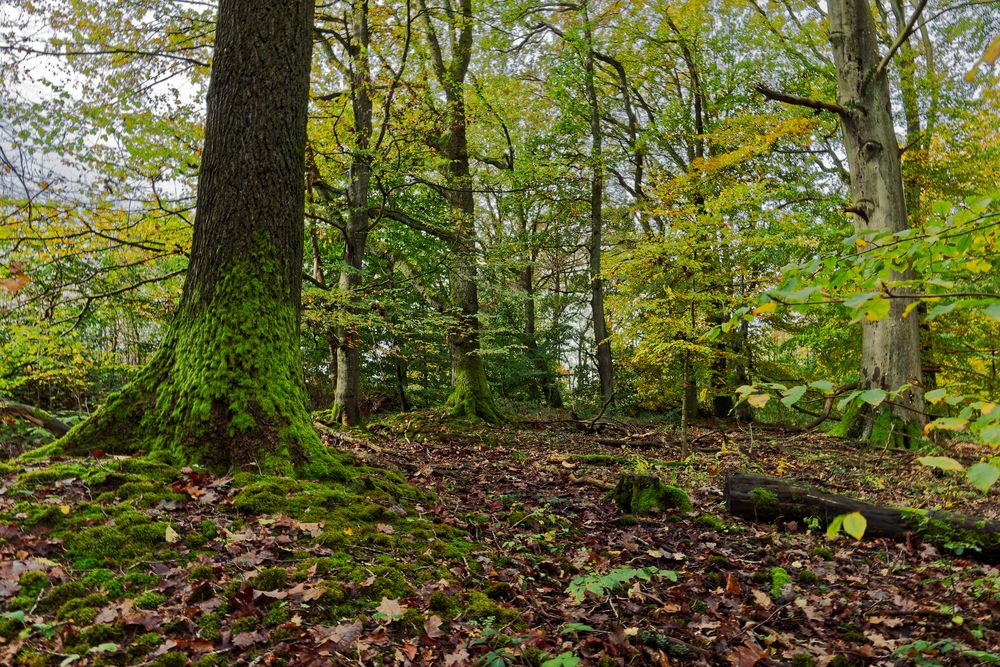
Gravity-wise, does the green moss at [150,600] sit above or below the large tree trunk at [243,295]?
below

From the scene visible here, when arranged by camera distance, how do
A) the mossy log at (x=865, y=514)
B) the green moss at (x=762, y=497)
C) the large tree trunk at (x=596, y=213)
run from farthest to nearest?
the large tree trunk at (x=596, y=213), the green moss at (x=762, y=497), the mossy log at (x=865, y=514)

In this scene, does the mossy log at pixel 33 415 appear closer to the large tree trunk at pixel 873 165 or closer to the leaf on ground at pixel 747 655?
the leaf on ground at pixel 747 655

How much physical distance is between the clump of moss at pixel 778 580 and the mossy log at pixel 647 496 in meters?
1.25

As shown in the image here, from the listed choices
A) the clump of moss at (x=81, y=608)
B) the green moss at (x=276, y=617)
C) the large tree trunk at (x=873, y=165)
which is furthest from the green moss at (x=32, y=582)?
the large tree trunk at (x=873, y=165)

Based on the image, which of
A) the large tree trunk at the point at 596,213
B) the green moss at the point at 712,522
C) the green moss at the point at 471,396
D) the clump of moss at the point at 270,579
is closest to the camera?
the clump of moss at the point at 270,579

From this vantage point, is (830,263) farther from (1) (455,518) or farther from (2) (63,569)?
(2) (63,569)

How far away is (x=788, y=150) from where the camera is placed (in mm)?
13953

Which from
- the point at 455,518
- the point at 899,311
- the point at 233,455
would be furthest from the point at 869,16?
the point at 233,455

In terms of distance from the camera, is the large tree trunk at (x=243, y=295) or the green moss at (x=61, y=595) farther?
the large tree trunk at (x=243, y=295)

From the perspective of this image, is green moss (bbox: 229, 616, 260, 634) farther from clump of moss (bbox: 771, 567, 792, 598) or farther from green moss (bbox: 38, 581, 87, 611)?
clump of moss (bbox: 771, 567, 792, 598)

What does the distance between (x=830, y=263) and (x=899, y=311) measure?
26.8ft

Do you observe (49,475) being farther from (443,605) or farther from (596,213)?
(596,213)

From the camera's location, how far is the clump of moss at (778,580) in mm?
3553

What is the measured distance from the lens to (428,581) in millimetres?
2992
